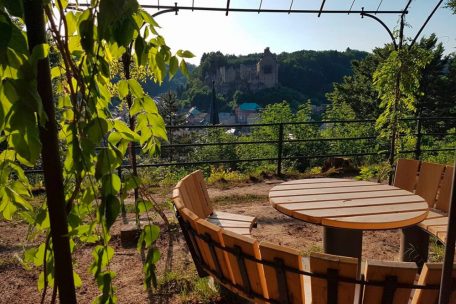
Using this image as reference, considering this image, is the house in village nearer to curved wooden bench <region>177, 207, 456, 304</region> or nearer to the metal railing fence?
the metal railing fence

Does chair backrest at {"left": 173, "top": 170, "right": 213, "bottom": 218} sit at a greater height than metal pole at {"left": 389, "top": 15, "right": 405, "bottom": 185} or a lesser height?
lesser

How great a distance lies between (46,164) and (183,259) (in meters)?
2.59

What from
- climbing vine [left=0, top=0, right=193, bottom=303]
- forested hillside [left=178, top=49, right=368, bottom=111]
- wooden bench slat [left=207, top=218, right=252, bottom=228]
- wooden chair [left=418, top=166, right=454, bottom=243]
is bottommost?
wooden bench slat [left=207, top=218, right=252, bottom=228]

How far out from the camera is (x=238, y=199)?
514cm

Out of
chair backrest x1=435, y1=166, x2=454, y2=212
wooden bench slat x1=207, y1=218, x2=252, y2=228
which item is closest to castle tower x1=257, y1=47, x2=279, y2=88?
chair backrest x1=435, y1=166, x2=454, y2=212

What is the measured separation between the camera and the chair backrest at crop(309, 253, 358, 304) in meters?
1.37

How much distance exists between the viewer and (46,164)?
2.26 ft

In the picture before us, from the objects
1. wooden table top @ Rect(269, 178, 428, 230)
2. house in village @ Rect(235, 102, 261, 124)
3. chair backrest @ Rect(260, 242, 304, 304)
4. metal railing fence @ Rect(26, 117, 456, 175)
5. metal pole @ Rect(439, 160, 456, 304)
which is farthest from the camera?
house in village @ Rect(235, 102, 261, 124)

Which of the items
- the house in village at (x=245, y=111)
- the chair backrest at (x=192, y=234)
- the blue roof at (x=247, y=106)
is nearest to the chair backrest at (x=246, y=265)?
the chair backrest at (x=192, y=234)

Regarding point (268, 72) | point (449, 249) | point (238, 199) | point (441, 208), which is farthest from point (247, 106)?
point (449, 249)

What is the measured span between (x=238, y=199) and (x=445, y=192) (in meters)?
2.79

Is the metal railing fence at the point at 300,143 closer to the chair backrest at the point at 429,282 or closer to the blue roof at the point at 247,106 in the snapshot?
the chair backrest at the point at 429,282

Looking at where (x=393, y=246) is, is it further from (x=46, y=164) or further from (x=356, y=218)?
(x=46, y=164)

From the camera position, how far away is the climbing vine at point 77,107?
20.3 inches
